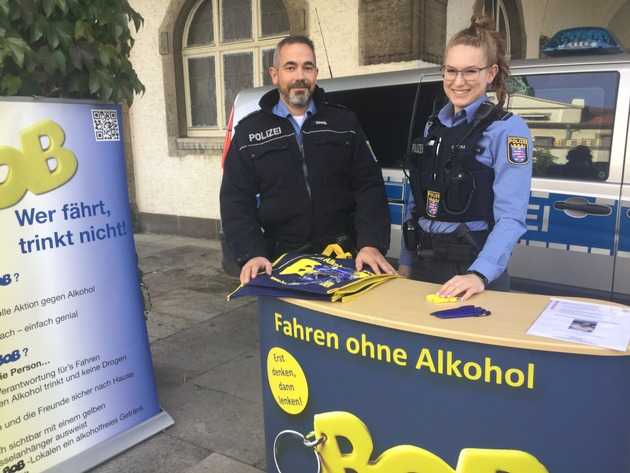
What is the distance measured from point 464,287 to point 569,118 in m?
1.97

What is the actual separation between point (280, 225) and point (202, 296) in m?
3.14

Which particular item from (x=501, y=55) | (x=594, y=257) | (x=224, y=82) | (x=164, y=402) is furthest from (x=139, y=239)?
(x=501, y=55)

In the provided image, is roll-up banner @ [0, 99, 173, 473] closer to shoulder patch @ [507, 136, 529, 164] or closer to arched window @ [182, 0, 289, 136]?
shoulder patch @ [507, 136, 529, 164]

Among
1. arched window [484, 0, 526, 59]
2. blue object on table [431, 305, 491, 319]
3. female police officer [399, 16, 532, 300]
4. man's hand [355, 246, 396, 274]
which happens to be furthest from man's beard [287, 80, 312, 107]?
arched window [484, 0, 526, 59]

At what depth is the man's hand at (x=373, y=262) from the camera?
7.13 ft

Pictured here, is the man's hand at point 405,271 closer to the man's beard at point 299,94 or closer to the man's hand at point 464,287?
the man's hand at point 464,287

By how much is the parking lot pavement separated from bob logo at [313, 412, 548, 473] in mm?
998

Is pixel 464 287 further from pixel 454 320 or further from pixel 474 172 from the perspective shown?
pixel 474 172

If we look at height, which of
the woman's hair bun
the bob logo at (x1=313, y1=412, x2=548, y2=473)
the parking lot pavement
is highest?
the woman's hair bun

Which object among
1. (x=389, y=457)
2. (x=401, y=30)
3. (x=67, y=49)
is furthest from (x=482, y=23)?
(x=401, y=30)

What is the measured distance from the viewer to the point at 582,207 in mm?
3156

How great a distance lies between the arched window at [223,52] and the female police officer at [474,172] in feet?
18.5

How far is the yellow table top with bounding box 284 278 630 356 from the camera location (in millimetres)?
1428

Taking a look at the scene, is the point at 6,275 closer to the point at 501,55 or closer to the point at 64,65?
the point at 64,65
